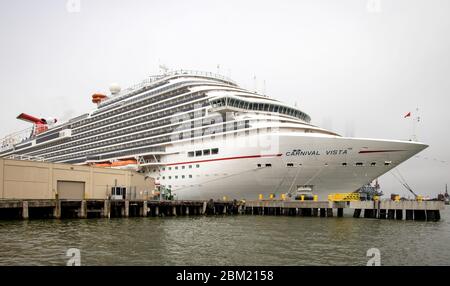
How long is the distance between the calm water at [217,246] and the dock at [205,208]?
586 centimetres

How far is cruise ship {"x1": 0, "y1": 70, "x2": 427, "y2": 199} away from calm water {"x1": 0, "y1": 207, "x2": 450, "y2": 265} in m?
10.4

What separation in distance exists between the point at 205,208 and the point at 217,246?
22.0m

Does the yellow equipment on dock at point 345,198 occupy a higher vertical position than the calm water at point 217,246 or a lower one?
higher

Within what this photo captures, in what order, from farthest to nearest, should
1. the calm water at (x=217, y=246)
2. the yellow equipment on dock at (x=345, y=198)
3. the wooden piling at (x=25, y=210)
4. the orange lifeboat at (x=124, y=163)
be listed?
the orange lifeboat at (x=124, y=163) < the yellow equipment on dock at (x=345, y=198) < the wooden piling at (x=25, y=210) < the calm water at (x=217, y=246)

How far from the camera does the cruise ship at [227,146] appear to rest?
34562mm

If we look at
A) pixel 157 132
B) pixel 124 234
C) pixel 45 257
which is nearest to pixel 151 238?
pixel 124 234

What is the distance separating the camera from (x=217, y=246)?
18.3 m

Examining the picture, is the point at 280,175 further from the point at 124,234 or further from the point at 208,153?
the point at 124,234

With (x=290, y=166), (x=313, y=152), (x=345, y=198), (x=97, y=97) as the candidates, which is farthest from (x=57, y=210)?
(x=97, y=97)

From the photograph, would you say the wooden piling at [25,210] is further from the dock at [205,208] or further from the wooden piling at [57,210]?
the wooden piling at [57,210]

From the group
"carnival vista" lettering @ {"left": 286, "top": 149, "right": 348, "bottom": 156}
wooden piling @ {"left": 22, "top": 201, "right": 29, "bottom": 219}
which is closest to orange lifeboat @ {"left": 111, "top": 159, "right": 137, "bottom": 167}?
wooden piling @ {"left": 22, "top": 201, "right": 29, "bottom": 219}

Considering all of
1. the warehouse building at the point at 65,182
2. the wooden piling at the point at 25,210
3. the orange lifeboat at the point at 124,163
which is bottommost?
the wooden piling at the point at 25,210

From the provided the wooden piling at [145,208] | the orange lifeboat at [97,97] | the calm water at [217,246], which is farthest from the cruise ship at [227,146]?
the orange lifeboat at [97,97]

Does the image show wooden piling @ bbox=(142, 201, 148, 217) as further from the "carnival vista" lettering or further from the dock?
the "carnival vista" lettering
